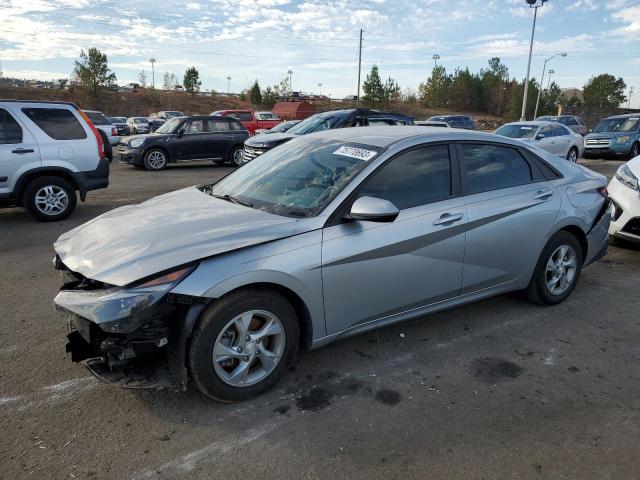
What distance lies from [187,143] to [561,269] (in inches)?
528

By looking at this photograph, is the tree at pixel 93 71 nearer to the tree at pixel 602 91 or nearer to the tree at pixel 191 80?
the tree at pixel 191 80

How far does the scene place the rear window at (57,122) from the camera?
25.2 feet

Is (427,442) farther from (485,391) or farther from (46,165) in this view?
(46,165)

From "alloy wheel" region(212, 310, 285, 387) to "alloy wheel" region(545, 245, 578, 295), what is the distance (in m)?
2.72

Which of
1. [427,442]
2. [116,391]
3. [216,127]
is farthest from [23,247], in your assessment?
[216,127]

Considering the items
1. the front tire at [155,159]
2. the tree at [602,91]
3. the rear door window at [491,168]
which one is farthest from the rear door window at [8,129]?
the tree at [602,91]

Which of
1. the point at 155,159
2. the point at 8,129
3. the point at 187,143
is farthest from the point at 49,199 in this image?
the point at 187,143

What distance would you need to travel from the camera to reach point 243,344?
9.64ft

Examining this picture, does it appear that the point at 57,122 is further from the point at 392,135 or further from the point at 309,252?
the point at 309,252

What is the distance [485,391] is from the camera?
3211 millimetres

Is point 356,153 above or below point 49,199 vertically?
above

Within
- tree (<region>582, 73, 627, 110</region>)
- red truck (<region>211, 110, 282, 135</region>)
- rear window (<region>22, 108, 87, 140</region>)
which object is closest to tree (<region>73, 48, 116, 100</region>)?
red truck (<region>211, 110, 282, 135</region>)

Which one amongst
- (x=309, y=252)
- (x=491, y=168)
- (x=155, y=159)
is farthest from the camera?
(x=155, y=159)

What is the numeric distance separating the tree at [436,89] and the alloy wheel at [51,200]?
3274 inches
